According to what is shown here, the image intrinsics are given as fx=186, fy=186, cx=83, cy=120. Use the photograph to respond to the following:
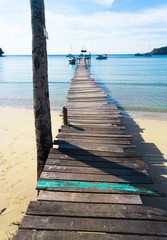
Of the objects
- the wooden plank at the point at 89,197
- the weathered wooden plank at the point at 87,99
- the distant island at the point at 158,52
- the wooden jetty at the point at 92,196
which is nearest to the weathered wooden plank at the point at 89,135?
the wooden jetty at the point at 92,196

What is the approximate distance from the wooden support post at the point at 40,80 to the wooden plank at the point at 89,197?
50.8 inches

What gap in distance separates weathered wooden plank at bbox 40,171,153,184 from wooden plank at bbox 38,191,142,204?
15.2 inches

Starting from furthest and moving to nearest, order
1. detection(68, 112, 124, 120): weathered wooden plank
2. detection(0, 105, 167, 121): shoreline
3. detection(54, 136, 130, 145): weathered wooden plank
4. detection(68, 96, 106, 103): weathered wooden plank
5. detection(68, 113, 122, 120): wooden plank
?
detection(0, 105, 167, 121): shoreline
detection(68, 96, 106, 103): weathered wooden plank
detection(68, 112, 124, 120): weathered wooden plank
detection(68, 113, 122, 120): wooden plank
detection(54, 136, 130, 145): weathered wooden plank

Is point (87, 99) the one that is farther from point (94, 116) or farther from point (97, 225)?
point (97, 225)

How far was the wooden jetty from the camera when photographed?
2.65 m

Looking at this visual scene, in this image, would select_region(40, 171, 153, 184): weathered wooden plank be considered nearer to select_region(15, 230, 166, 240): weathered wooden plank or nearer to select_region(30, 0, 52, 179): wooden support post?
select_region(30, 0, 52, 179): wooden support post

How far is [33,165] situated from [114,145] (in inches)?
105

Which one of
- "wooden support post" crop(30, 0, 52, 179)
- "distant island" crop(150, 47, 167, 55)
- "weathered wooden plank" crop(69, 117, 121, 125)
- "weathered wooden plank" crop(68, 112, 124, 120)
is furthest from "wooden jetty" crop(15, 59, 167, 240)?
"distant island" crop(150, 47, 167, 55)

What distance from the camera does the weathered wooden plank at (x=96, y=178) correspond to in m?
3.73

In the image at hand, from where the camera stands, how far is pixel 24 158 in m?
6.34

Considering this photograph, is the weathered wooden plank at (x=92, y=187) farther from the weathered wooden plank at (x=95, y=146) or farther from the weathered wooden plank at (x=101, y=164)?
the weathered wooden plank at (x=95, y=146)

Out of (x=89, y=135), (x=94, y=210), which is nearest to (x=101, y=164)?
(x=94, y=210)

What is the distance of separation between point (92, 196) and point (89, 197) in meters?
0.06

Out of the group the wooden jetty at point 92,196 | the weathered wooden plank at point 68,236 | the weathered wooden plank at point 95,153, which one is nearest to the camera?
the weathered wooden plank at point 68,236
